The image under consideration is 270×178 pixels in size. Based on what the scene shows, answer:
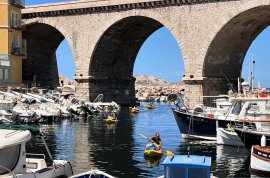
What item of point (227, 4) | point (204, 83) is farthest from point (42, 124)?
point (227, 4)

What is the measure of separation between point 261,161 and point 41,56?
55.1 metres

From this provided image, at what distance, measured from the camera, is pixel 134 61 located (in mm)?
68750

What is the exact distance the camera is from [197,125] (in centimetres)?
3284

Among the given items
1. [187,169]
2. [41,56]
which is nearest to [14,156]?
[187,169]

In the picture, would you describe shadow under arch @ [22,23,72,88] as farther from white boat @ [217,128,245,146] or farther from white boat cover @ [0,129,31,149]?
white boat cover @ [0,129,31,149]

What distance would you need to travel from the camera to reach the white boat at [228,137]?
2958 centimetres

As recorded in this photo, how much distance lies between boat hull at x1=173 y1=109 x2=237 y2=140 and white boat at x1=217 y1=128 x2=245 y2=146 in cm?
54

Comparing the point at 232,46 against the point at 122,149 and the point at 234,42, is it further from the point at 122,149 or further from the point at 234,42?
the point at 122,149

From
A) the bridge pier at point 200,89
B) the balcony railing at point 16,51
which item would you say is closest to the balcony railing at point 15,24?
the balcony railing at point 16,51

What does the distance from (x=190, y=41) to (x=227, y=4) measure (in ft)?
17.7

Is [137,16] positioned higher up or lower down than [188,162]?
higher up

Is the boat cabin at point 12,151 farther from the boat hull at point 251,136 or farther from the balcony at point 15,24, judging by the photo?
the balcony at point 15,24

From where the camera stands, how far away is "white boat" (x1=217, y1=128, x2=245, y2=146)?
29578 mm

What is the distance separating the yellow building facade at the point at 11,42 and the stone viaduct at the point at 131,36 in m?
2.26
